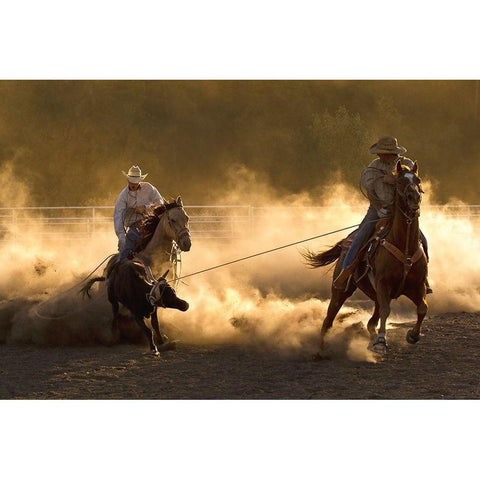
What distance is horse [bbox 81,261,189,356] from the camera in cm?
840

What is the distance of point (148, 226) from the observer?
8.70 meters

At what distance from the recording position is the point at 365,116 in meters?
31.3

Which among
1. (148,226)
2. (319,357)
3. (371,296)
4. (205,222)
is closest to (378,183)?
(371,296)

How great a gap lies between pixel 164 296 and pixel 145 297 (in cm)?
19

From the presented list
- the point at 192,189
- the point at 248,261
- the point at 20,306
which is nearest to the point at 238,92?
the point at 192,189

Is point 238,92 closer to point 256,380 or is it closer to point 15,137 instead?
point 15,137

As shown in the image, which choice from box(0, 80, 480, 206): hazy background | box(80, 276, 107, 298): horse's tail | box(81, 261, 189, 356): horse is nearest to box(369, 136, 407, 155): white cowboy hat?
box(81, 261, 189, 356): horse

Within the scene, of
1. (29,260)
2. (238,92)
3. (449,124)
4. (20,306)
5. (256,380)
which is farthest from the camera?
(238,92)

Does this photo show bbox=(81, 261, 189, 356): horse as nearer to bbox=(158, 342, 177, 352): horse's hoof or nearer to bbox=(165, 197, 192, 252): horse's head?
bbox=(158, 342, 177, 352): horse's hoof

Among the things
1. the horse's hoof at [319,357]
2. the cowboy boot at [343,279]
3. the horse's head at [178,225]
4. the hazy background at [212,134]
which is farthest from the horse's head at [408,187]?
the hazy background at [212,134]

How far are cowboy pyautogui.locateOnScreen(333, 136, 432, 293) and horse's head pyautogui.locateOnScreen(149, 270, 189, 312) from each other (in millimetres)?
1525

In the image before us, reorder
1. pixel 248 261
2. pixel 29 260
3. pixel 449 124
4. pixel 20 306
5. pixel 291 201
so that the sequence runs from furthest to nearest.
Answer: pixel 449 124 < pixel 291 201 < pixel 248 261 < pixel 29 260 < pixel 20 306

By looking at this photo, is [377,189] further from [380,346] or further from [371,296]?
[380,346]

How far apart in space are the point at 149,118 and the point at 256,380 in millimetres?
26919
